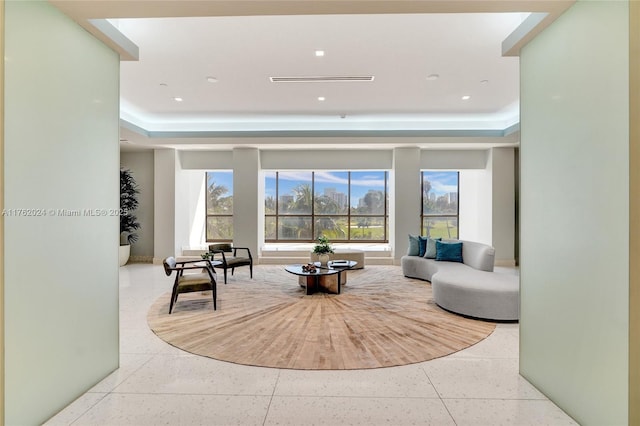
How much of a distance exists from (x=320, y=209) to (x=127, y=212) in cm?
534

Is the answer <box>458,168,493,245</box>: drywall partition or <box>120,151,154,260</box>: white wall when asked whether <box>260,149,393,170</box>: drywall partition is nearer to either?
<box>458,168,493,245</box>: drywall partition

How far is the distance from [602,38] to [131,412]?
395 centimetres

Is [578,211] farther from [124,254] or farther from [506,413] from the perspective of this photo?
[124,254]

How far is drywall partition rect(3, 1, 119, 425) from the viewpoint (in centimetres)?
189

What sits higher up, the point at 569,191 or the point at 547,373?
the point at 569,191

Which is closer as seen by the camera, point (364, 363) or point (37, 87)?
point (37, 87)

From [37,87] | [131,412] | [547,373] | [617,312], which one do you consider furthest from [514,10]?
[131,412]

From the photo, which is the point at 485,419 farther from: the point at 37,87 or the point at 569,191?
the point at 37,87

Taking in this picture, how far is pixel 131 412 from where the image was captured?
217 cm

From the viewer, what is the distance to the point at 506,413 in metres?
2.18

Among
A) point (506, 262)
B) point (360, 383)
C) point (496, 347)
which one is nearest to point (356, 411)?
point (360, 383)

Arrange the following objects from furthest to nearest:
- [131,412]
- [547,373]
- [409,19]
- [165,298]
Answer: [165,298] → [409,19] → [547,373] → [131,412]

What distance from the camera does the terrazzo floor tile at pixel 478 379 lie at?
2.41 meters

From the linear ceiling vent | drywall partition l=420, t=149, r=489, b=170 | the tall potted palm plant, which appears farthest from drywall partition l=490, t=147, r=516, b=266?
the tall potted palm plant
